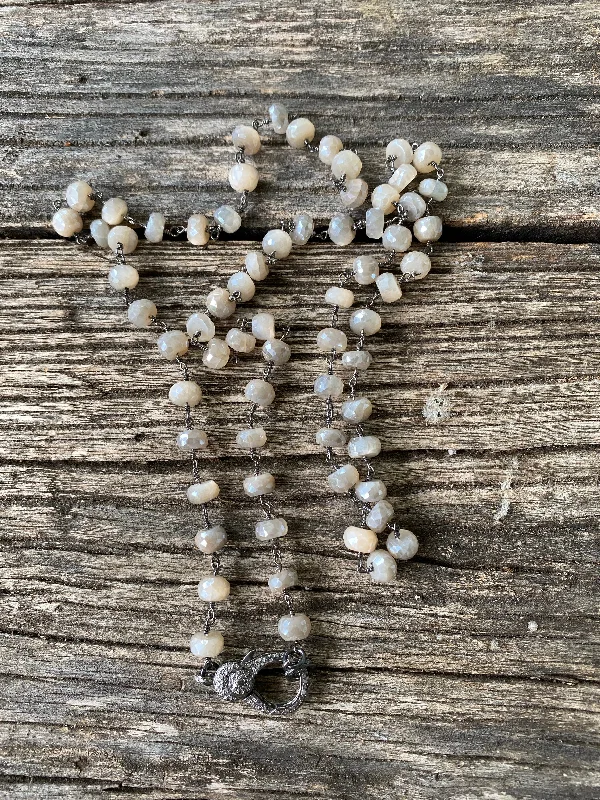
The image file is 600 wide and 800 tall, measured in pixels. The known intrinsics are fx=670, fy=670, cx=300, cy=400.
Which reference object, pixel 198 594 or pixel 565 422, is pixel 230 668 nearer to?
pixel 198 594

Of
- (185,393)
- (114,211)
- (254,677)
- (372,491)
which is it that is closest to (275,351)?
(185,393)

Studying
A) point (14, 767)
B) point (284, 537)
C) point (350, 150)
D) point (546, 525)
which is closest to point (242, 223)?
point (350, 150)

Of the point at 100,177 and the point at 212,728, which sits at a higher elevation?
the point at 100,177

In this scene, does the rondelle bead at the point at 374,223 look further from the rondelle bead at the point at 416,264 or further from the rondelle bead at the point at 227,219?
the rondelle bead at the point at 227,219

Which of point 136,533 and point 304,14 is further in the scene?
point 304,14

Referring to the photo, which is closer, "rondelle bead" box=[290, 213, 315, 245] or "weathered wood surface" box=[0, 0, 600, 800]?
"weathered wood surface" box=[0, 0, 600, 800]

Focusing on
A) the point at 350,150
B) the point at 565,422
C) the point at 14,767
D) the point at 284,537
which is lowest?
the point at 14,767

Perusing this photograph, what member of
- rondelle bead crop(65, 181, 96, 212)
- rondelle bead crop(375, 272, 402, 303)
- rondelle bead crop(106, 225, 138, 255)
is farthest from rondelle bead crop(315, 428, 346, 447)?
rondelle bead crop(65, 181, 96, 212)

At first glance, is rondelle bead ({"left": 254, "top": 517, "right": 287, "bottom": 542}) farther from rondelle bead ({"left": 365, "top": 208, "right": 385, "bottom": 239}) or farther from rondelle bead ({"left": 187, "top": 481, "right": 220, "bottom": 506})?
rondelle bead ({"left": 365, "top": 208, "right": 385, "bottom": 239})
